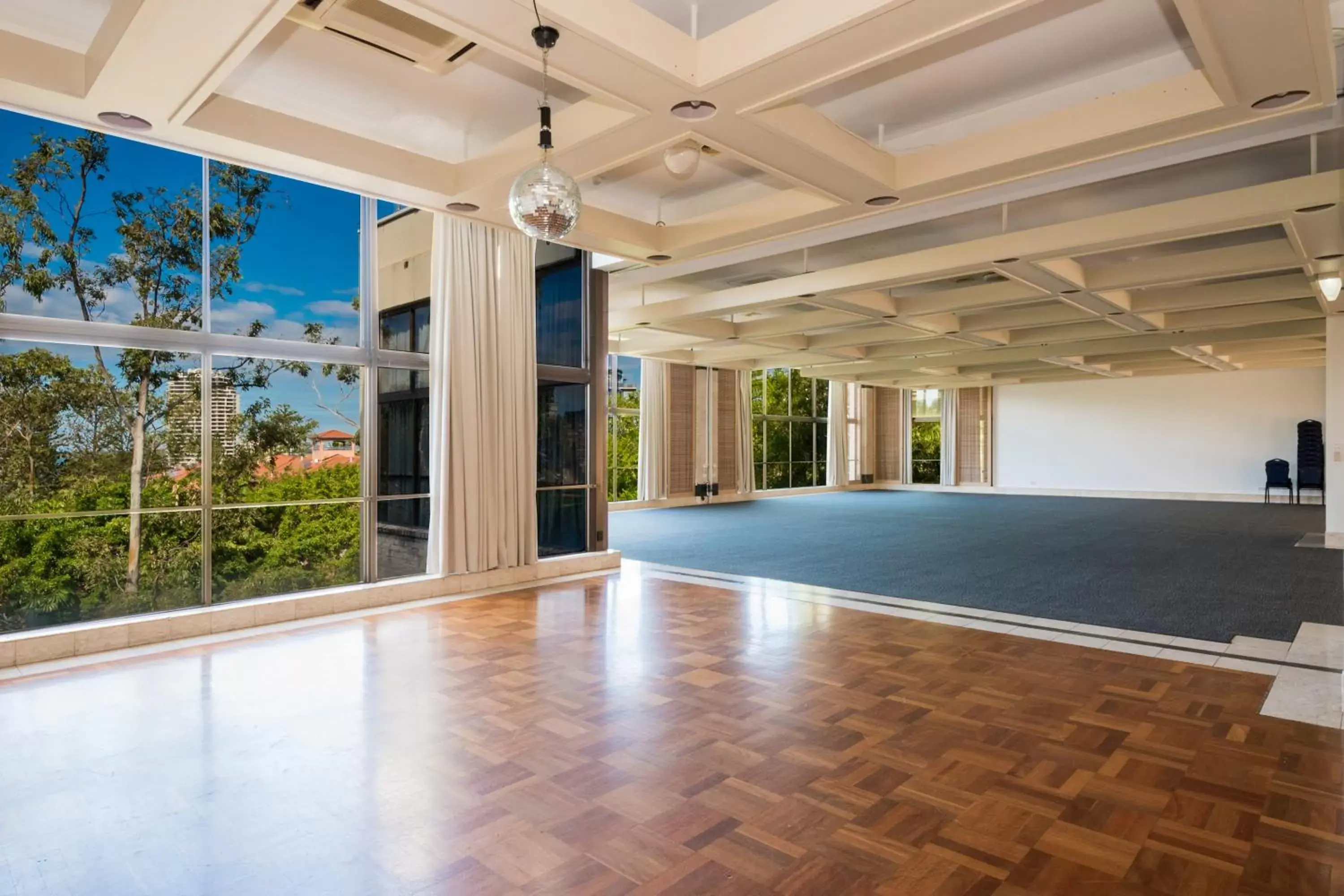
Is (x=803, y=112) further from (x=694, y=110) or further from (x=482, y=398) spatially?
(x=482, y=398)

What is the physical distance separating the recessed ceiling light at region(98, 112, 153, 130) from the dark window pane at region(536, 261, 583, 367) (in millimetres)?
3520

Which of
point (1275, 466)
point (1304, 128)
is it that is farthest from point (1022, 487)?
point (1304, 128)

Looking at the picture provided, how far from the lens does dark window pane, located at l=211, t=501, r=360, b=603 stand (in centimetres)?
669

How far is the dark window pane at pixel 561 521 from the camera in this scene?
7164 millimetres

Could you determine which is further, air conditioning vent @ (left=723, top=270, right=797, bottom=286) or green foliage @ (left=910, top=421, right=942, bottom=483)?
green foliage @ (left=910, top=421, right=942, bottom=483)

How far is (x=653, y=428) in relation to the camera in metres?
14.7

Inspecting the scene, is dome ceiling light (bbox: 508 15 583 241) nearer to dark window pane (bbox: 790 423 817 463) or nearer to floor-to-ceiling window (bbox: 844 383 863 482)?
dark window pane (bbox: 790 423 817 463)

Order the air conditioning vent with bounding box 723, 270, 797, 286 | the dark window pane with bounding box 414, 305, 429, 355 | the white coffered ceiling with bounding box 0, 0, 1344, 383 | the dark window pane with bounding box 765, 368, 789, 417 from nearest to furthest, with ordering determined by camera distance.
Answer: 1. the white coffered ceiling with bounding box 0, 0, 1344, 383
2. the dark window pane with bounding box 414, 305, 429, 355
3. the air conditioning vent with bounding box 723, 270, 797, 286
4. the dark window pane with bounding box 765, 368, 789, 417

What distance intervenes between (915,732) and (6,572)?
672 cm

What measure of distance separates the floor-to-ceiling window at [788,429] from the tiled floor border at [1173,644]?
445 inches

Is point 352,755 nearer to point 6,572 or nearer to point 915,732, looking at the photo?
point 915,732

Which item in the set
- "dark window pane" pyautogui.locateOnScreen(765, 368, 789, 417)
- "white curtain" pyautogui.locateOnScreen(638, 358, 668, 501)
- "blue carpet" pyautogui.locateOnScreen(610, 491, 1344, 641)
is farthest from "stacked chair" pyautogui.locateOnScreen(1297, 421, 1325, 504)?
"white curtain" pyautogui.locateOnScreen(638, 358, 668, 501)

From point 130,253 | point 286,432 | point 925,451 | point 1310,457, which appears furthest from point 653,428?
point 1310,457

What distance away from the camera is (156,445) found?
20.6 ft
